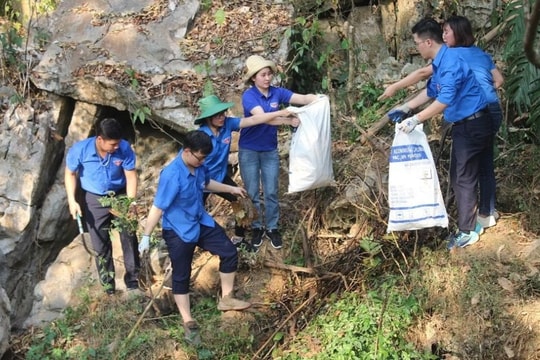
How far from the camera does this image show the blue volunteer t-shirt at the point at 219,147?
4.73 m

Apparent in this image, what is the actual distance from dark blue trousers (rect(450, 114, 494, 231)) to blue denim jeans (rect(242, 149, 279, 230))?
1402 mm

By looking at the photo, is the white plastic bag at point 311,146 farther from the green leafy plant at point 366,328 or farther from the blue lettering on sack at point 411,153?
the green leafy plant at point 366,328

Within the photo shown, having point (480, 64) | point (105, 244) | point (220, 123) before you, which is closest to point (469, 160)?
point (480, 64)

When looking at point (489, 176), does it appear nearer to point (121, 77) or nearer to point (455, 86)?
point (455, 86)

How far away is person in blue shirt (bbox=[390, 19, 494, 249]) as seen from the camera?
421cm

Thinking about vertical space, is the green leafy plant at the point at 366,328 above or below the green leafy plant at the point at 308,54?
below

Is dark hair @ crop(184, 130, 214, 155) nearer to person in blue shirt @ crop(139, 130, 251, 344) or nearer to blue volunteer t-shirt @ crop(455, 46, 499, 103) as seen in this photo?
person in blue shirt @ crop(139, 130, 251, 344)

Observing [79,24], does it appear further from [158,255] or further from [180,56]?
[158,255]

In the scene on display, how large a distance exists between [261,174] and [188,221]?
91 cm

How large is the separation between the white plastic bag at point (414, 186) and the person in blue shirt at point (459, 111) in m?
0.13

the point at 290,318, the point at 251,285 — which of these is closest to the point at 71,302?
the point at 251,285

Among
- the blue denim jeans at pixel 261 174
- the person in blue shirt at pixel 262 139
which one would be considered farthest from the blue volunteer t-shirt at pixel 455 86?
the blue denim jeans at pixel 261 174

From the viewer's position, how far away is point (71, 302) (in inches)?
219

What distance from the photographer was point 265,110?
4848 mm
